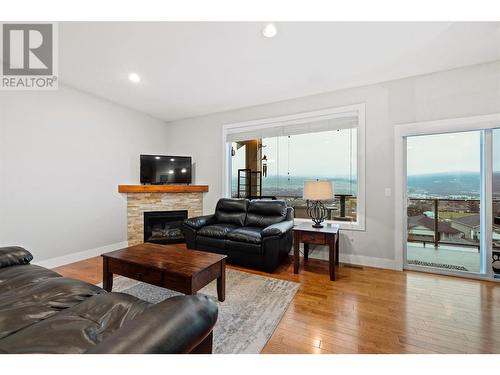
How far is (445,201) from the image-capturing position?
10.4ft

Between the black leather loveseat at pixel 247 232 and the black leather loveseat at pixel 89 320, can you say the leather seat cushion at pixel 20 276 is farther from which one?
the black leather loveseat at pixel 247 232

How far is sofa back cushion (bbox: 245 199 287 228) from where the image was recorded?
3.53m

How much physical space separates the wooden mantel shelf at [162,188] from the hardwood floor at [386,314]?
151 centimetres

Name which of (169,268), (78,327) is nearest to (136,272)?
(169,268)

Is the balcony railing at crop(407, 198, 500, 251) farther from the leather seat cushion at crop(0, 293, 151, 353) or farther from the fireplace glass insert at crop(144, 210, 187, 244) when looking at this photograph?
the fireplace glass insert at crop(144, 210, 187, 244)

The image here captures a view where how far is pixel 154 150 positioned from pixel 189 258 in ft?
10.9

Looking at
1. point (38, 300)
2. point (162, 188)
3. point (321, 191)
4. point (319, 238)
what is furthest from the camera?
point (162, 188)

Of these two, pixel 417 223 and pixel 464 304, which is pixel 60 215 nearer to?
pixel 464 304

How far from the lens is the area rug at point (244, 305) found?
1.65m

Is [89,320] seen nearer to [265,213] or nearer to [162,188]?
[265,213]

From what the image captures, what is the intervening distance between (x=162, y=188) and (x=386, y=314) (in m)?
3.84

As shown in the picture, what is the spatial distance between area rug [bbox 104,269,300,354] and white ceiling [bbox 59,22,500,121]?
8.68 ft

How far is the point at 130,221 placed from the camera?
4156 millimetres

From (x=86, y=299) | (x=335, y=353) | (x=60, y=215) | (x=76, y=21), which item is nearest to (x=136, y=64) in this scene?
(x=76, y=21)
